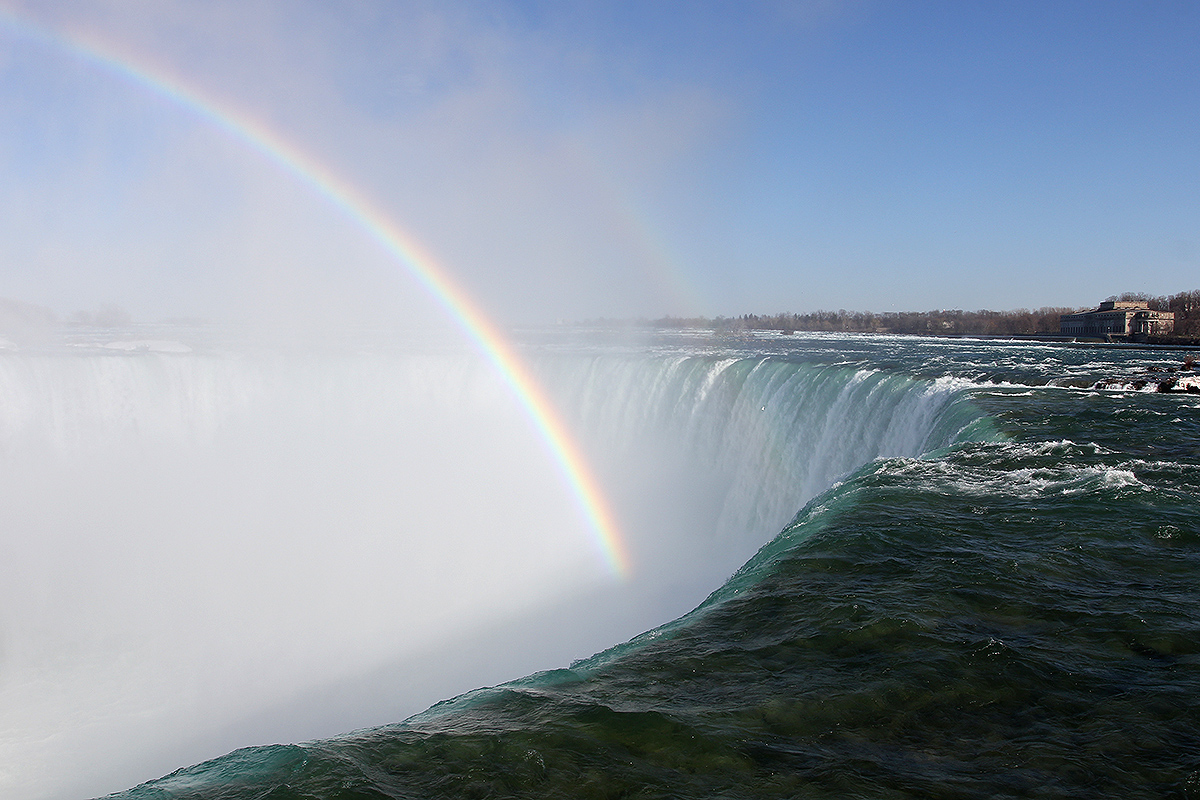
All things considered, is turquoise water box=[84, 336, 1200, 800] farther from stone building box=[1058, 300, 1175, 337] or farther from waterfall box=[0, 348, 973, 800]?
stone building box=[1058, 300, 1175, 337]

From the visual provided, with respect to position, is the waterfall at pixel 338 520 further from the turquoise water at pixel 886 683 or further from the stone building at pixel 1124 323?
the stone building at pixel 1124 323

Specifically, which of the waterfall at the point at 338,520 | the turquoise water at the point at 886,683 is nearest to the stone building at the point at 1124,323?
the waterfall at the point at 338,520

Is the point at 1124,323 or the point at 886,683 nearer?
the point at 886,683

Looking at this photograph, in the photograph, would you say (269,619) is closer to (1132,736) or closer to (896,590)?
(896,590)

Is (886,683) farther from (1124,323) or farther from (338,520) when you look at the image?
(1124,323)

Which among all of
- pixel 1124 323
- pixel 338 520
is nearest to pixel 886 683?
pixel 338 520
